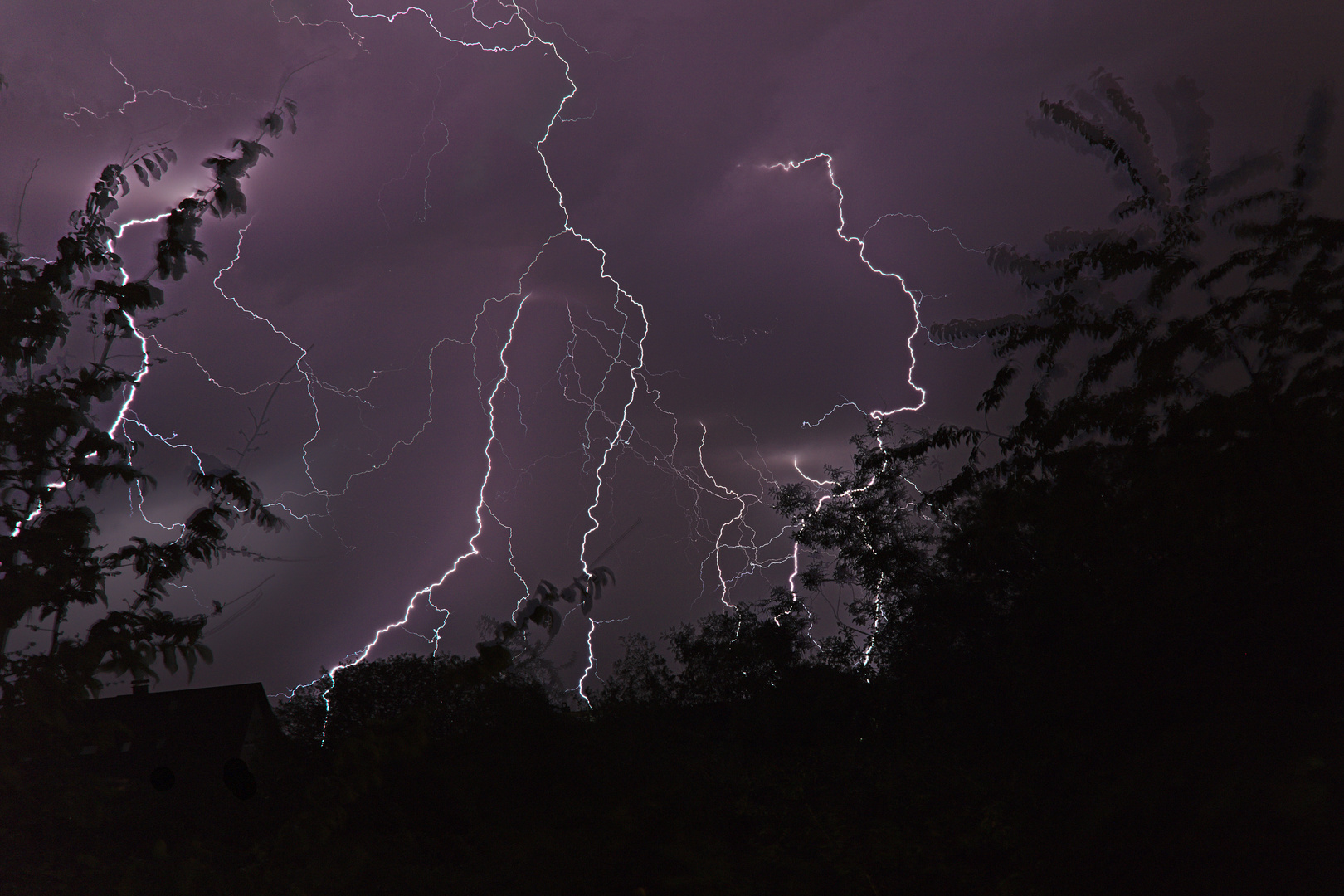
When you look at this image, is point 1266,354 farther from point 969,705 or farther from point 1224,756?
point 969,705

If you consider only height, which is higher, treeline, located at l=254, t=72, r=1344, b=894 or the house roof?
the house roof

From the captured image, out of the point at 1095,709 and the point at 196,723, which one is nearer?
the point at 1095,709

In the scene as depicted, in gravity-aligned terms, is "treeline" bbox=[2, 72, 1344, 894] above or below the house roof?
below

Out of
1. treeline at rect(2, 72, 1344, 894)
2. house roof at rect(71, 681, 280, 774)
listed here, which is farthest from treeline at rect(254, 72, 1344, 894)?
house roof at rect(71, 681, 280, 774)

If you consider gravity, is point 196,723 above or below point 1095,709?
above

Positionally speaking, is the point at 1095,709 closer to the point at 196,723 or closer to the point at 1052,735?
the point at 1052,735

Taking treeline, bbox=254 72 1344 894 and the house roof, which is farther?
the house roof

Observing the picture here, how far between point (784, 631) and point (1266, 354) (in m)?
15.0

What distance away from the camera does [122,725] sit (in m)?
2.36

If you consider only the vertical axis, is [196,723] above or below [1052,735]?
above

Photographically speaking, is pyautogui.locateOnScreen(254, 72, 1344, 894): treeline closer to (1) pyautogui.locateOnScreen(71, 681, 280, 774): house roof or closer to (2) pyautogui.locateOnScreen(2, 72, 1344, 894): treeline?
(2) pyautogui.locateOnScreen(2, 72, 1344, 894): treeline

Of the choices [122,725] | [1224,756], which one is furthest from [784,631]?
[122,725]

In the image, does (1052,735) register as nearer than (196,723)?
Yes

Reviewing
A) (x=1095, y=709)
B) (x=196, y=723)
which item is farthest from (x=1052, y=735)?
(x=196, y=723)
